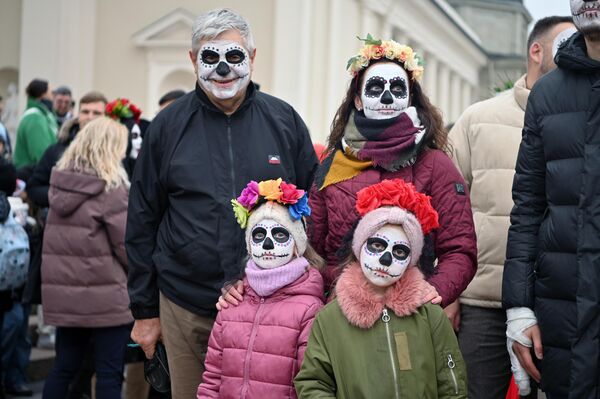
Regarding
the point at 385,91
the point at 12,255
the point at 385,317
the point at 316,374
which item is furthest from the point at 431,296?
the point at 12,255

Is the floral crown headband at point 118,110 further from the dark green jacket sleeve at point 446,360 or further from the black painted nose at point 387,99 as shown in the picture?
the dark green jacket sleeve at point 446,360

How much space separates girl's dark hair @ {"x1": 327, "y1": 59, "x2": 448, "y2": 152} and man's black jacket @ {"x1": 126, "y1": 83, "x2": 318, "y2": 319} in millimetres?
287

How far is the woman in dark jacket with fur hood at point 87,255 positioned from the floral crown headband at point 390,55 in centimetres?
288

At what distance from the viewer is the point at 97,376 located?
Result: 22.9 ft

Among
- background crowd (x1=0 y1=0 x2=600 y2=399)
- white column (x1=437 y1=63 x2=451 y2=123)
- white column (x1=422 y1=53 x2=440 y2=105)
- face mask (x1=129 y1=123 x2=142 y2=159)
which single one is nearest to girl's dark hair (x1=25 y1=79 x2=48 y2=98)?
face mask (x1=129 y1=123 x2=142 y2=159)

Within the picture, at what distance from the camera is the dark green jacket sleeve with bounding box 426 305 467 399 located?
429cm

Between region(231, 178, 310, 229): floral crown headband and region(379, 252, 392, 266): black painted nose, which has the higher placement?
region(231, 178, 310, 229): floral crown headband

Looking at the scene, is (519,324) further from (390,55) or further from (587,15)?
(390,55)

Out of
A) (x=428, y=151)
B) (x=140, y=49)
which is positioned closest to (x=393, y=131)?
(x=428, y=151)

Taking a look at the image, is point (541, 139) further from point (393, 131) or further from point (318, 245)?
point (318, 245)

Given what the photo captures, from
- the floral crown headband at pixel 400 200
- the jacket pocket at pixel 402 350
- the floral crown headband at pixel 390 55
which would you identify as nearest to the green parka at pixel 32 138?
the floral crown headband at pixel 390 55

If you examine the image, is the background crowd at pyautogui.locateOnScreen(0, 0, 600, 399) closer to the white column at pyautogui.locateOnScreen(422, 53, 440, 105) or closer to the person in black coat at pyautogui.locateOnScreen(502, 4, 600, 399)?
the person in black coat at pyautogui.locateOnScreen(502, 4, 600, 399)

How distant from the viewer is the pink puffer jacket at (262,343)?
4.55 m

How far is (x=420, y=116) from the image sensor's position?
484cm
